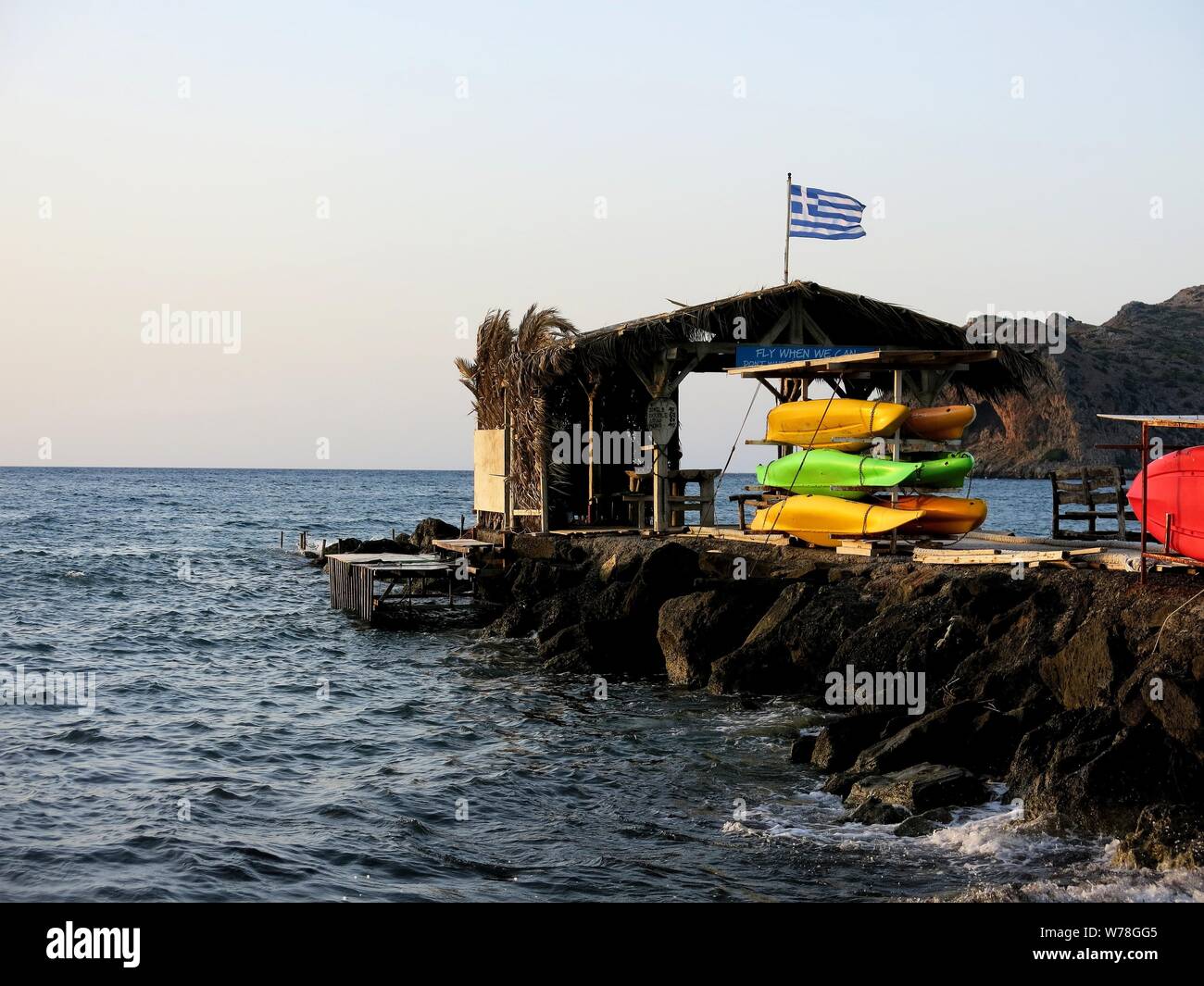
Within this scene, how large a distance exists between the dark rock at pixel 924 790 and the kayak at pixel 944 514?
24.0 ft

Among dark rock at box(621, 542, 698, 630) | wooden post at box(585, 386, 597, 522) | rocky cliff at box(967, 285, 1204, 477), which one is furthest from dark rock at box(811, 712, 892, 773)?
rocky cliff at box(967, 285, 1204, 477)

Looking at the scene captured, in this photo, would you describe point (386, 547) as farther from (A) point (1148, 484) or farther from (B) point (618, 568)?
(A) point (1148, 484)

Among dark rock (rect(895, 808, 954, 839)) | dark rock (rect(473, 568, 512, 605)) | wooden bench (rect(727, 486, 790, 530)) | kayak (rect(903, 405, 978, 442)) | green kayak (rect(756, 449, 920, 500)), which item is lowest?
dark rock (rect(895, 808, 954, 839))

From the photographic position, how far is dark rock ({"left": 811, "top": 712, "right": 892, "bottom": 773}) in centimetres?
1280

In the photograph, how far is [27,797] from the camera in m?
12.5

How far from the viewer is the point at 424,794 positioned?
1261 cm

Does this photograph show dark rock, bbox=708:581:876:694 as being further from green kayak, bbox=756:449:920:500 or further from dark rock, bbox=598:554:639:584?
dark rock, bbox=598:554:639:584

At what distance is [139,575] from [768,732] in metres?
28.9

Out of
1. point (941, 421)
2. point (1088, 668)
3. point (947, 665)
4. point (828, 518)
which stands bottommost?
point (947, 665)

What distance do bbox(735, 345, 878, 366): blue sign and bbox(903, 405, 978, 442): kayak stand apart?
4333mm

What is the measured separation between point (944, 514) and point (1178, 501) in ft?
16.0

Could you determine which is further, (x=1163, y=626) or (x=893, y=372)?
(x=893, y=372)

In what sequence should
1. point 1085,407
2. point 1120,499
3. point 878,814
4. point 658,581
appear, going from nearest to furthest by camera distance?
point 878,814 < point 1120,499 < point 658,581 < point 1085,407

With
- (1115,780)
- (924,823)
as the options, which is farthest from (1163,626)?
(924,823)
